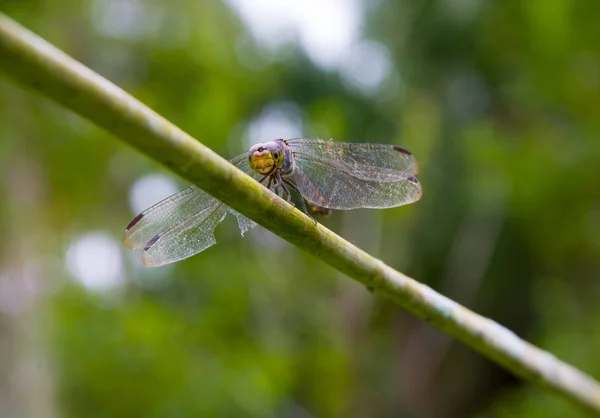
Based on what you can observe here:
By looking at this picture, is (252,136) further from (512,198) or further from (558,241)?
(558,241)

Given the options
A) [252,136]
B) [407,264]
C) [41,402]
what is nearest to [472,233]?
[407,264]

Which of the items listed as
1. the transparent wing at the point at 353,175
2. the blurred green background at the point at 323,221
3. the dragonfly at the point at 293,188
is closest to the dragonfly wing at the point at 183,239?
the dragonfly at the point at 293,188

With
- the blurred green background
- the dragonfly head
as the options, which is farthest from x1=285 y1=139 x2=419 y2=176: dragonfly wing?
the blurred green background

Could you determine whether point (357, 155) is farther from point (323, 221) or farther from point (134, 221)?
point (323, 221)

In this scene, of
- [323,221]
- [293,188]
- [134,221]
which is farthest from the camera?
[323,221]

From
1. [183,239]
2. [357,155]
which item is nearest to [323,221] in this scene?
[357,155]

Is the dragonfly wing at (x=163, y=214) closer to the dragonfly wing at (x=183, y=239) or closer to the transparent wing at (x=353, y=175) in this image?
the dragonfly wing at (x=183, y=239)

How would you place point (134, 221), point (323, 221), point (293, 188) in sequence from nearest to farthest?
point (134, 221) → point (293, 188) → point (323, 221)
